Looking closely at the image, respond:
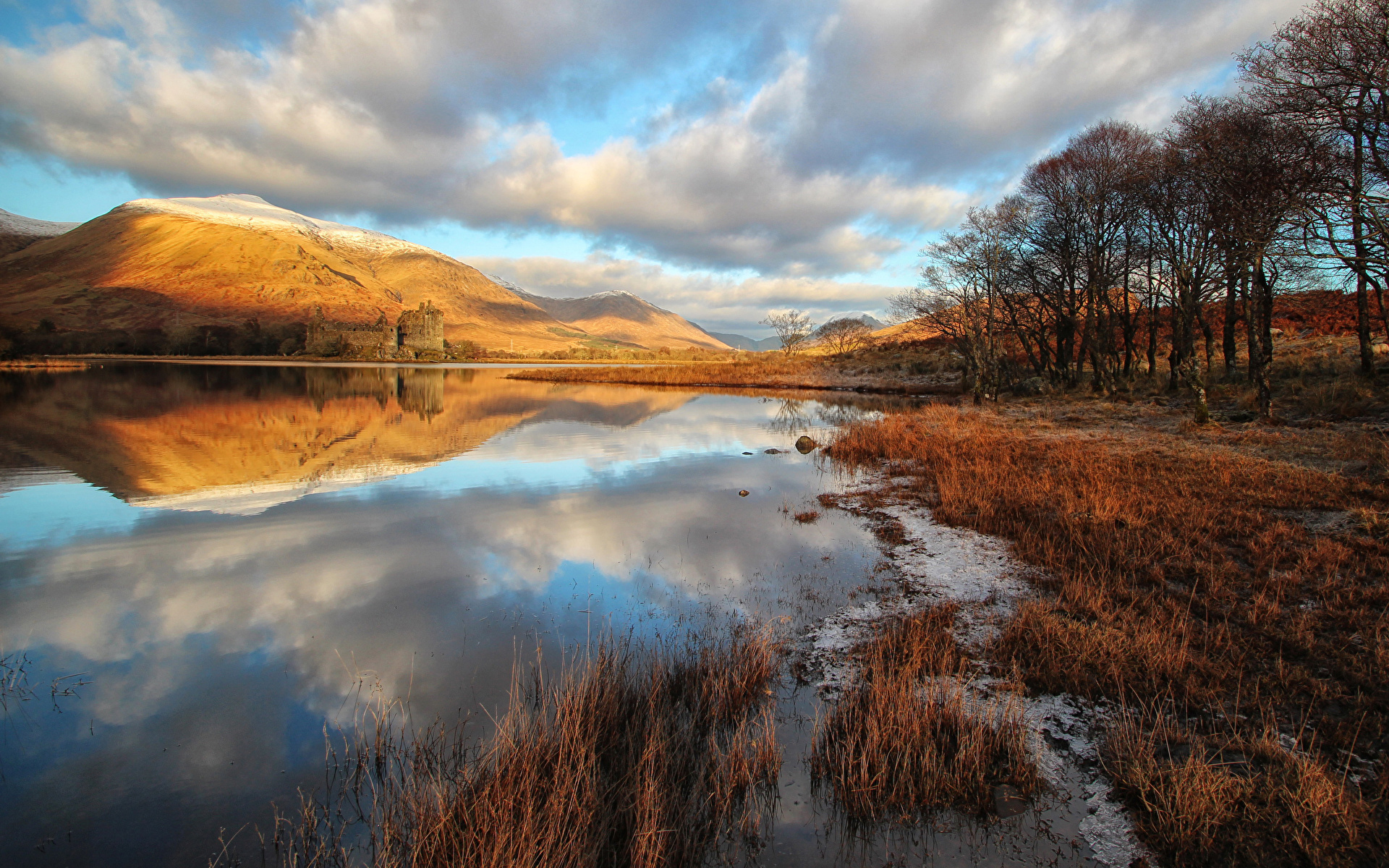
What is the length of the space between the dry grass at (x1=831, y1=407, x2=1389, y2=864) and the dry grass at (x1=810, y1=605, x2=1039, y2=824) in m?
0.78

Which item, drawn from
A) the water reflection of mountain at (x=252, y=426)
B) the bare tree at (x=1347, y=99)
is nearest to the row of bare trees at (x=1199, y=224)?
the bare tree at (x=1347, y=99)

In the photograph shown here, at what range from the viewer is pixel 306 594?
691cm

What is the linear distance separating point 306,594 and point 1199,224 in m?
26.0

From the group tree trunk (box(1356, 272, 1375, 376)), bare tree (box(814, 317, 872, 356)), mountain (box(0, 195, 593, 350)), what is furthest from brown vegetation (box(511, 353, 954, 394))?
mountain (box(0, 195, 593, 350))

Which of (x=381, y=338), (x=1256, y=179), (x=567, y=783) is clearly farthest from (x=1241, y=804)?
(x=381, y=338)

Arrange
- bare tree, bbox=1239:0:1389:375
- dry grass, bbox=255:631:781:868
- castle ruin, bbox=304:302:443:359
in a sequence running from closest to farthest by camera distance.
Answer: dry grass, bbox=255:631:781:868, bare tree, bbox=1239:0:1389:375, castle ruin, bbox=304:302:443:359

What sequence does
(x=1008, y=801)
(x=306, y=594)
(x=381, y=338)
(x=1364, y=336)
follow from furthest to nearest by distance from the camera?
(x=381, y=338) → (x=1364, y=336) → (x=306, y=594) → (x=1008, y=801)

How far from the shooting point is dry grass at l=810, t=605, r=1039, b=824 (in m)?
3.54

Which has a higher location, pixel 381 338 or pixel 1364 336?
pixel 381 338

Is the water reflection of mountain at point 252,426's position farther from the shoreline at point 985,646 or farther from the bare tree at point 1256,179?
the bare tree at point 1256,179

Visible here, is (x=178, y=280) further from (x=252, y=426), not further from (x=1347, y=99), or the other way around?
(x=1347, y=99)

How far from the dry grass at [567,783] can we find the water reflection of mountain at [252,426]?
9120mm

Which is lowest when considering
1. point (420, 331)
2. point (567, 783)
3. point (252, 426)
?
point (567, 783)

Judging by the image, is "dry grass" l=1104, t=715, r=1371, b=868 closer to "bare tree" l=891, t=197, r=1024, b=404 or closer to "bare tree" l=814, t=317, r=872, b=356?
"bare tree" l=891, t=197, r=1024, b=404
